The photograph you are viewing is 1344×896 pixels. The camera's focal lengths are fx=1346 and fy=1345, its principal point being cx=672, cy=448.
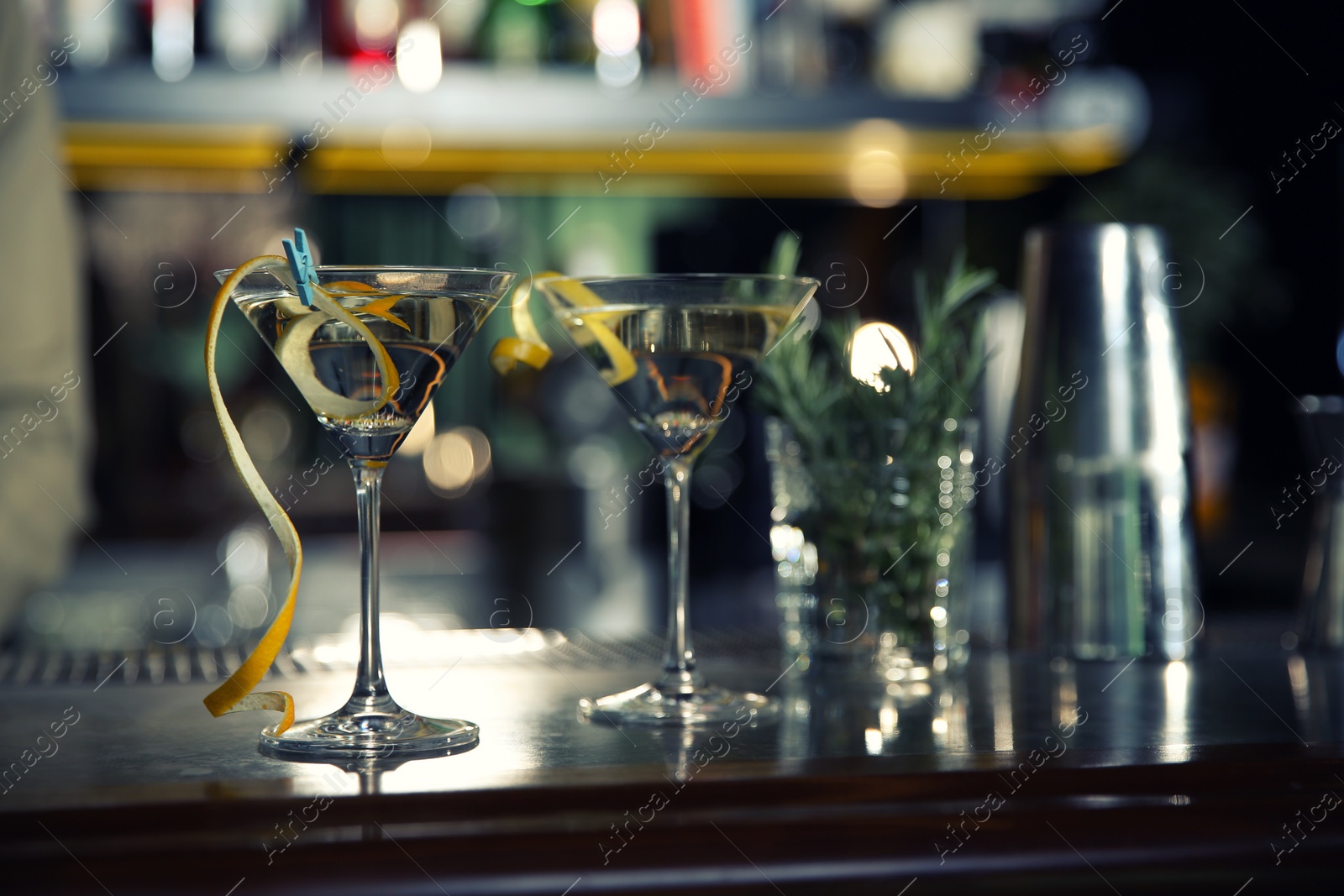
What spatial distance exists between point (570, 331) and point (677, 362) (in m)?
0.07

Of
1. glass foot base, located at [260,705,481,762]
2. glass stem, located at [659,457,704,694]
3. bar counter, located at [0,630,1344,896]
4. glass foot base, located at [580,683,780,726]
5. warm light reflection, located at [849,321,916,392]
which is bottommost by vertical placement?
bar counter, located at [0,630,1344,896]

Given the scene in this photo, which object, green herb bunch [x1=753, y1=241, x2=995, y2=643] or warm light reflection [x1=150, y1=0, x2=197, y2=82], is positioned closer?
green herb bunch [x1=753, y1=241, x2=995, y2=643]

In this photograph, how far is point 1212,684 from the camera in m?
0.84

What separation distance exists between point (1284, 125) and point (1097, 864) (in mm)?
2810

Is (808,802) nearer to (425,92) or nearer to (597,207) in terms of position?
(425,92)

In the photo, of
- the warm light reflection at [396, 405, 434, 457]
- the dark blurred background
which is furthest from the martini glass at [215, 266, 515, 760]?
the warm light reflection at [396, 405, 434, 457]

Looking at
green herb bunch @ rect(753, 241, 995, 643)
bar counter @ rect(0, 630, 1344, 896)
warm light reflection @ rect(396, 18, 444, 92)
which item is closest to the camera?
bar counter @ rect(0, 630, 1344, 896)

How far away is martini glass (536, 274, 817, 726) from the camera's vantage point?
75 centimetres

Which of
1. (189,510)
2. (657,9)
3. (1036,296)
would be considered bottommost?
(1036,296)

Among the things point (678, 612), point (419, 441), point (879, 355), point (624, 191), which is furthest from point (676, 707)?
point (624, 191)

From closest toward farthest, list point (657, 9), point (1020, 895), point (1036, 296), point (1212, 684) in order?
point (1020, 895), point (1212, 684), point (1036, 296), point (657, 9)

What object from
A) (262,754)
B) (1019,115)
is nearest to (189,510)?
(1019,115)

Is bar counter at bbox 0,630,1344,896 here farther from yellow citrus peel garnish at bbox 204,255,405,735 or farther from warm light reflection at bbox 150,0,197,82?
warm light reflection at bbox 150,0,197,82

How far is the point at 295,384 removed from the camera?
2.19ft
